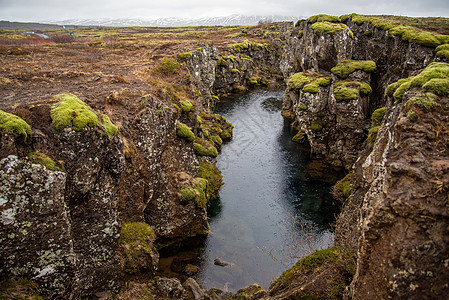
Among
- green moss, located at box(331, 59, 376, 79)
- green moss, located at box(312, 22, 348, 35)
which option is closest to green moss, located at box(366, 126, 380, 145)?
green moss, located at box(331, 59, 376, 79)

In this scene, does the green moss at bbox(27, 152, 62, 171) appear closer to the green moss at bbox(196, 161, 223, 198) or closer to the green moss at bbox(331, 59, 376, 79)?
the green moss at bbox(196, 161, 223, 198)

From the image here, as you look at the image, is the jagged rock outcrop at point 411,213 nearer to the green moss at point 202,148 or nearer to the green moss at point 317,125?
the green moss at point 202,148

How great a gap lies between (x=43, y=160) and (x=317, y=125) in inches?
1627

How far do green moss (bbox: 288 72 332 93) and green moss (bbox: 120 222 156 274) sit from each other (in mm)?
35138

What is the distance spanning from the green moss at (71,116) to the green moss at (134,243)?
943 centimetres

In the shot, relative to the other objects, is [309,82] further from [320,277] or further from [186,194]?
[320,277]

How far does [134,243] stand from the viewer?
22562 mm

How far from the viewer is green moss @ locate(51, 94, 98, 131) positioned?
1678 centimetres

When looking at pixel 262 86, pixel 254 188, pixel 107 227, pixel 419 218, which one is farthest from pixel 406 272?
pixel 262 86

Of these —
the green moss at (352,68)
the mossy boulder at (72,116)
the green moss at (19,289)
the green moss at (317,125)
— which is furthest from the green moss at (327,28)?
the green moss at (19,289)

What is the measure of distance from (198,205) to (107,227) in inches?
480

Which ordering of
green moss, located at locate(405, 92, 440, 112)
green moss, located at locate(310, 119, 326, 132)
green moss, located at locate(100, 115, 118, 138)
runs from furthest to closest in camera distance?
green moss, located at locate(310, 119, 326, 132), green moss, located at locate(100, 115, 118, 138), green moss, located at locate(405, 92, 440, 112)

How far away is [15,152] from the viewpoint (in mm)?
14133

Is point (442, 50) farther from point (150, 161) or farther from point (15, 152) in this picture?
point (15, 152)
